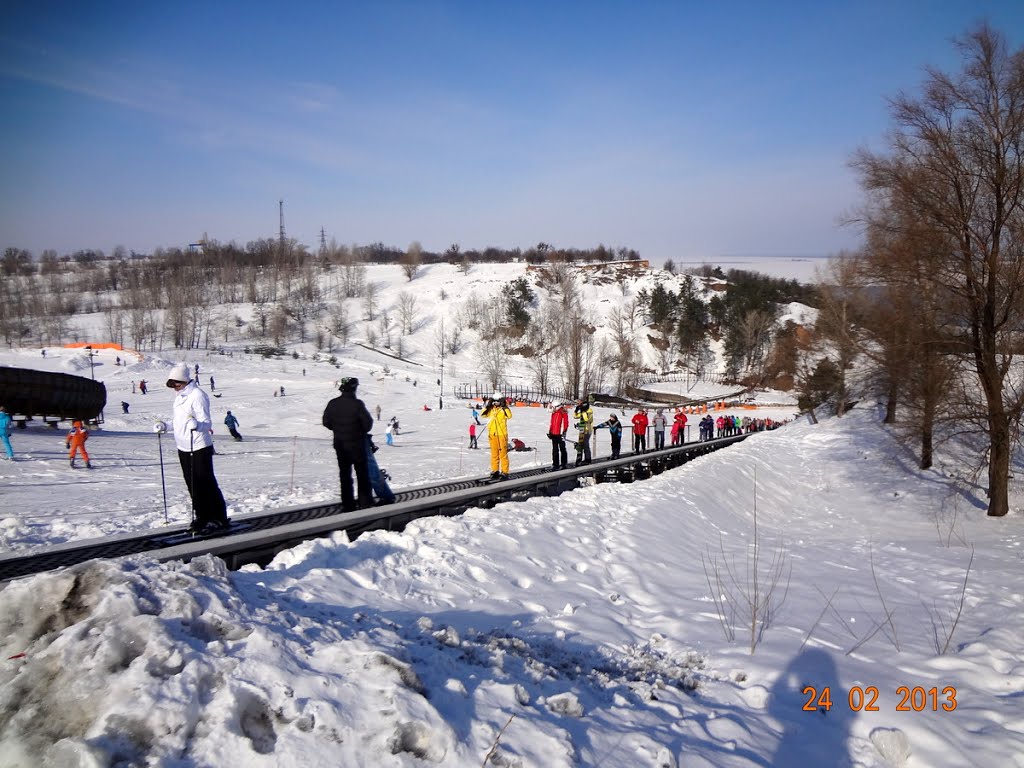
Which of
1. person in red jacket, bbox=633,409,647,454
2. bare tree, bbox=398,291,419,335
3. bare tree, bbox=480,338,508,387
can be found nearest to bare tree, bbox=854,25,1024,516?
person in red jacket, bbox=633,409,647,454

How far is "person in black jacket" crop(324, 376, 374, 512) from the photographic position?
28.3ft

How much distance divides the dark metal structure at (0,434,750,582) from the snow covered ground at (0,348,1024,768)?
14.4 inches

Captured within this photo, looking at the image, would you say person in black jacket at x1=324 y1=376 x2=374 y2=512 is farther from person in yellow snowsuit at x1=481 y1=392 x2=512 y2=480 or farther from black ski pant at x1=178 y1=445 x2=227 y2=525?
person in yellow snowsuit at x1=481 y1=392 x2=512 y2=480

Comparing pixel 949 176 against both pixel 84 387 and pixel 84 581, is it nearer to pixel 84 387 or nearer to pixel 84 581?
pixel 84 581

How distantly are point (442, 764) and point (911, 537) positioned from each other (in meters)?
18.3

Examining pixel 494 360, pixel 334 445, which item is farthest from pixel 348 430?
pixel 494 360

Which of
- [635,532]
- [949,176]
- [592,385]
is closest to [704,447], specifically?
[949,176]

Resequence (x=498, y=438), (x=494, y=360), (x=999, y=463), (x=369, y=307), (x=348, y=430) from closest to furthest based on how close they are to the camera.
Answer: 1. (x=348, y=430)
2. (x=498, y=438)
3. (x=999, y=463)
4. (x=494, y=360)
5. (x=369, y=307)

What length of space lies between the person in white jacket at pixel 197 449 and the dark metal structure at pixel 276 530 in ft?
1.00

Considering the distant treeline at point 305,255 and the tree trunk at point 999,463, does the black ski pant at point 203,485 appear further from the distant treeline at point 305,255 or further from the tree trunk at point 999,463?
the distant treeline at point 305,255

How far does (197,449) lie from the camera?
7.17 metres

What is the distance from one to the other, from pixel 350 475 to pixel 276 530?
2.32 meters

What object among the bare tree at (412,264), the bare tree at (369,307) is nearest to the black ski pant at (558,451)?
the bare tree at (369,307)

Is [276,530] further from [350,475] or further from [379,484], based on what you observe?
[379,484]
